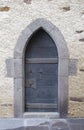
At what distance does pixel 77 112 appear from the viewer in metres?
4.31

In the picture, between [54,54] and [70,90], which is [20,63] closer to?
[54,54]

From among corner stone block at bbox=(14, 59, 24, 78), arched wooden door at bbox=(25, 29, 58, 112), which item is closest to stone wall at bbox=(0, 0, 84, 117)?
corner stone block at bbox=(14, 59, 24, 78)

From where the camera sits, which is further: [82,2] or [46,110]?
[46,110]

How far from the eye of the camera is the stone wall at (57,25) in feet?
13.6

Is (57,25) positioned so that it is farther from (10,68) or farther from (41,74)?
(10,68)

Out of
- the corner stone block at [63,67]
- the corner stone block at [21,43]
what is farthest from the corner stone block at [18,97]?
the corner stone block at [63,67]

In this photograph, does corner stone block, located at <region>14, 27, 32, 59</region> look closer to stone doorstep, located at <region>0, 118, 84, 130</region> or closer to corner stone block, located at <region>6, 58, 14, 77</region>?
corner stone block, located at <region>6, 58, 14, 77</region>

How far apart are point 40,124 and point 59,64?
108cm

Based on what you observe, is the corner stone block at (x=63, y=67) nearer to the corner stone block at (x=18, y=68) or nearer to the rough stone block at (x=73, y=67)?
the rough stone block at (x=73, y=67)

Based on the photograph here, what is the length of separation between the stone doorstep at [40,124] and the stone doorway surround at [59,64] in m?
0.15

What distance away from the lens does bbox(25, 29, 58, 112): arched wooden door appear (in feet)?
14.4

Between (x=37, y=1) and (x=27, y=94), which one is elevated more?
(x=37, y=1)

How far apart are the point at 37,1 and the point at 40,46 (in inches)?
31.2

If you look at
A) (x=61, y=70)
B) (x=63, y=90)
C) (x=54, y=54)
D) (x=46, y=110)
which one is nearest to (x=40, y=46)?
(x=54, y=54)
